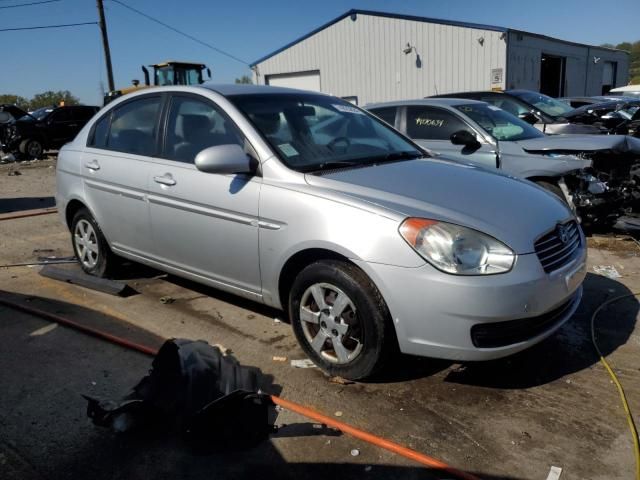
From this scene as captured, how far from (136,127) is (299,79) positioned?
24.7m

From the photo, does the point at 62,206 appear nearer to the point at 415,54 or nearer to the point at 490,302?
the point at 490,302

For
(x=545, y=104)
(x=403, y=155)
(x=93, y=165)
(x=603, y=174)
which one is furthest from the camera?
(x=545, y=104)

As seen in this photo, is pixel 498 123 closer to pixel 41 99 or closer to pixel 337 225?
pixel 337 225

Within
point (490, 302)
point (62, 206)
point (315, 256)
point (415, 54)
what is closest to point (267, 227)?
point (315, 256)

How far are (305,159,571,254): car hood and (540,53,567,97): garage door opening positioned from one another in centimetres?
2674

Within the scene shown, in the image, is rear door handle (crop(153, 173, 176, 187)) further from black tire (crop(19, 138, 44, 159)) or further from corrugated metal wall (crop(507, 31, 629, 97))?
corrugated metal wall (crop(507, 31, 629, 97))

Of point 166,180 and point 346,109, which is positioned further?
point 346,109

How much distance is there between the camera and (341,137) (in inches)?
153

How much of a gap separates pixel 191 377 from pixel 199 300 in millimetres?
1697

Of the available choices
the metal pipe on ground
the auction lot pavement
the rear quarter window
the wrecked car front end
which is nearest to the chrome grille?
the auction lot pavement

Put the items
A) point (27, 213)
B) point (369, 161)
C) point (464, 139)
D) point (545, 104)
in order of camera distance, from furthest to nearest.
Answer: point (545, 104) → point (27, 213) → point (464, 139) → point (369, 161)

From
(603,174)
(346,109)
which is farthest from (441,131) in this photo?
(346,109)

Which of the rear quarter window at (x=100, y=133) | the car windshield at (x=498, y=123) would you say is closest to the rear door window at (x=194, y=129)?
the rear quarter window at (x=100, y=133)

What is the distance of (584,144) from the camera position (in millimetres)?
5949
